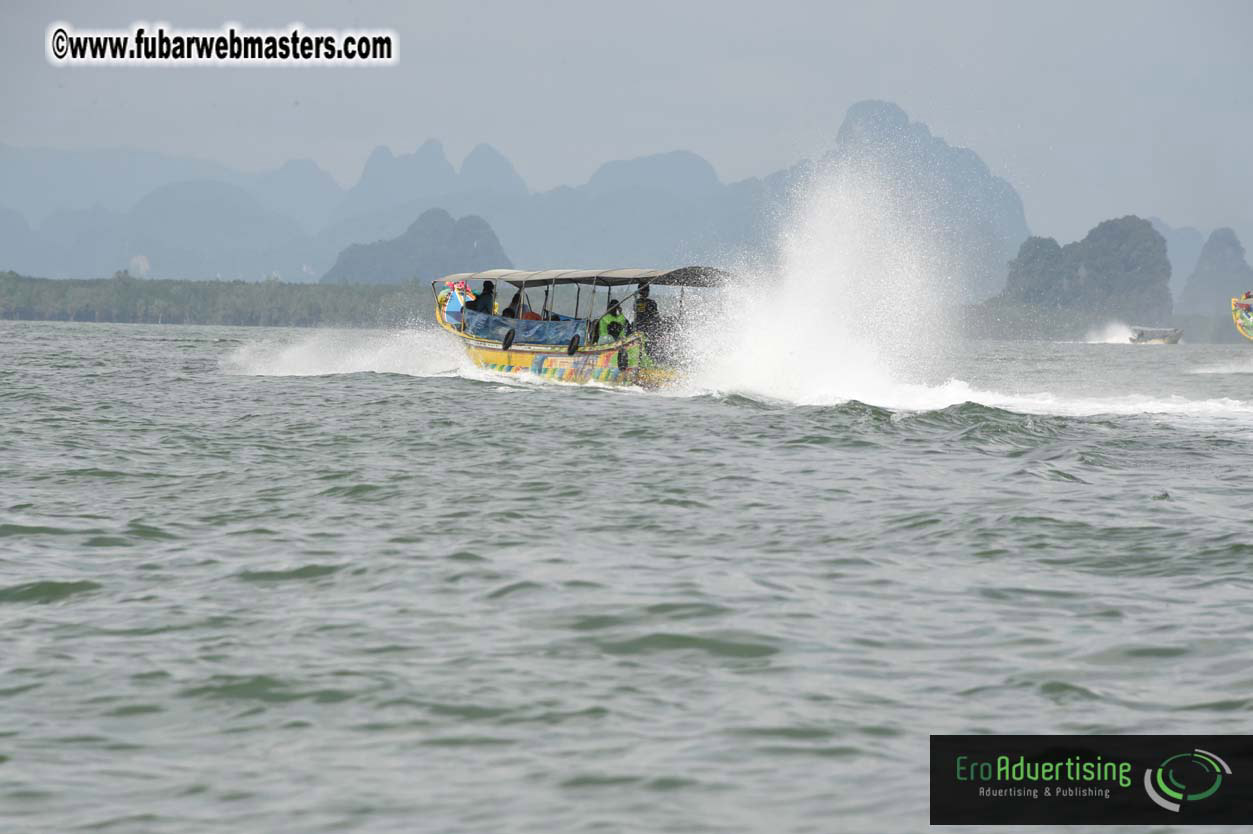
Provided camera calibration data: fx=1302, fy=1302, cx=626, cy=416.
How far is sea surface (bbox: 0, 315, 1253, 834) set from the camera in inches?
229

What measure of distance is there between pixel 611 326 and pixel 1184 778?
24035 mm

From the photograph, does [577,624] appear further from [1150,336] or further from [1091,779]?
[1150,336]

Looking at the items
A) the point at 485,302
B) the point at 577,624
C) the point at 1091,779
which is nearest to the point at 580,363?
the point at 485,302

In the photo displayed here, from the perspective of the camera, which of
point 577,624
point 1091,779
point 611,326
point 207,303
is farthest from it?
point 207,303

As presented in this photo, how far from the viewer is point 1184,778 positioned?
596cm

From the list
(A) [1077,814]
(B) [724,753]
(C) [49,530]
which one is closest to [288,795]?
(B) [724,753]

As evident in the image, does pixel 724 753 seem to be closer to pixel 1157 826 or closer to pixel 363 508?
pixel 1157 826

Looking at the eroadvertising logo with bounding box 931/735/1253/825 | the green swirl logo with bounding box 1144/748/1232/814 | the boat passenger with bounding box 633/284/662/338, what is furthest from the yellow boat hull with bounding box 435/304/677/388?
the green swirl logo with bounding box 1144/748/1232/814

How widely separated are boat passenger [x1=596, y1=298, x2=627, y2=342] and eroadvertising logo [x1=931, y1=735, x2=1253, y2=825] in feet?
76.8

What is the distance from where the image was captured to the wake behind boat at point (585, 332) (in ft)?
95.4

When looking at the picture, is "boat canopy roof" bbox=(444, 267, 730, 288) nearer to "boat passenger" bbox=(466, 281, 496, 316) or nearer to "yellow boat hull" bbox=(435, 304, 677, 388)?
"boat passenger" bbox=(466, 281, 496, 316)

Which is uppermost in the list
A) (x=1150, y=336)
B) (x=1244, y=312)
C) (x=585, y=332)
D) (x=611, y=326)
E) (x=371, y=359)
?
(x=1244, y=312)

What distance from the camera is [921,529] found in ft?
39.6

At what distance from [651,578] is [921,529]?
340 cm
